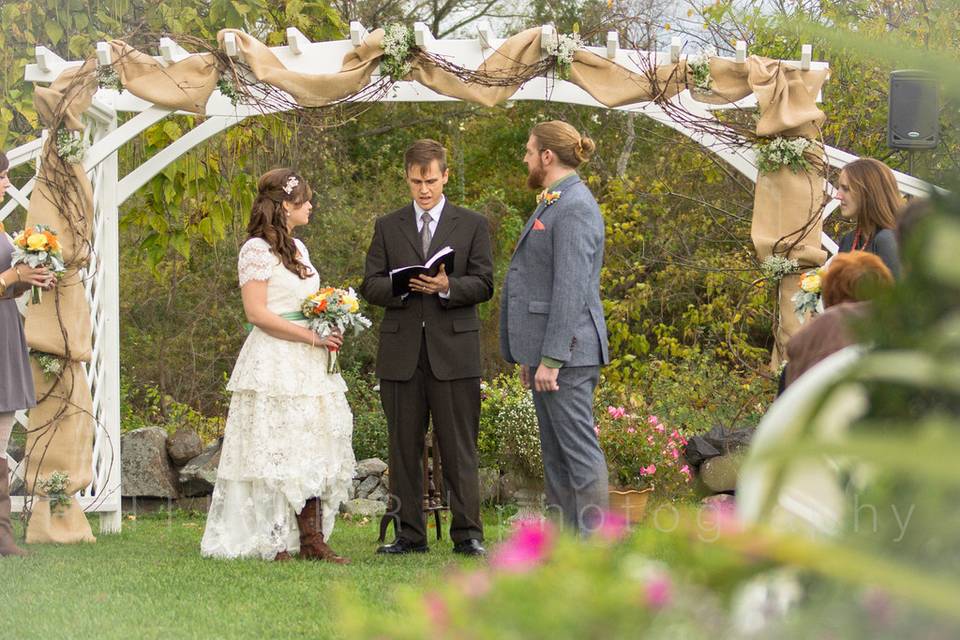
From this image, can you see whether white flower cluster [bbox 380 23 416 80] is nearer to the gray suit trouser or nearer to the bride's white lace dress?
the bride's white lace dress

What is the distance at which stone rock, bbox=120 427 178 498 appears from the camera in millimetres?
8531

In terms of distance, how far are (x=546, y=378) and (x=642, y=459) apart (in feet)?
9.81

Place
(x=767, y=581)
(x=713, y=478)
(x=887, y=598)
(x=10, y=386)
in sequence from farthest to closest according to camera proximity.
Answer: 1. (x=713, y=478)
2. (x=10, y=386)
3. (x=767, y=581)
4. (x=887, y=598)

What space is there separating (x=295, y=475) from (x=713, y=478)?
346 cm

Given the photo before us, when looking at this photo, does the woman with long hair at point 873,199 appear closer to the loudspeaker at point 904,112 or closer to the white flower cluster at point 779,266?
the white flower cluster at point 779,266

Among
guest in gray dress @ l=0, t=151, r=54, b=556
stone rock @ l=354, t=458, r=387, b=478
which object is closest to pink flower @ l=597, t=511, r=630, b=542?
guest in gray dress @ l=0, t=151, r=54, b=556

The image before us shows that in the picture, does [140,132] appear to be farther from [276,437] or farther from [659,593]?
[659,593]

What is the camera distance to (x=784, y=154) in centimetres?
603

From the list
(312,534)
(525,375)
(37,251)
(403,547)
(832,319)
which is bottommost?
(403,547)

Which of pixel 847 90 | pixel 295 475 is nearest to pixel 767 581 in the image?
pixel 295 475

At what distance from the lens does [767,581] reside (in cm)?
92

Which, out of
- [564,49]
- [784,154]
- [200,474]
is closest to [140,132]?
[564,49]

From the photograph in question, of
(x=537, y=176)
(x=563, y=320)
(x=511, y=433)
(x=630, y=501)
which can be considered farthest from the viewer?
(x=511, y=433)

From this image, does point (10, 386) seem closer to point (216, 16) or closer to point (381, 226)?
point (381, 226)
